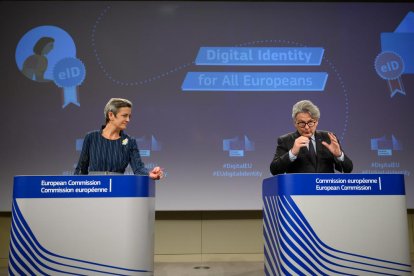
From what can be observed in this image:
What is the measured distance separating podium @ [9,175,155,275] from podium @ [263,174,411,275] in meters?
0.77

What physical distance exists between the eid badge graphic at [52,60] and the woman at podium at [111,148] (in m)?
1.67

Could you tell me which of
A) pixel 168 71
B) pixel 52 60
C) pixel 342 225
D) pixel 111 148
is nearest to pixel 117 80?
pixel 168 71

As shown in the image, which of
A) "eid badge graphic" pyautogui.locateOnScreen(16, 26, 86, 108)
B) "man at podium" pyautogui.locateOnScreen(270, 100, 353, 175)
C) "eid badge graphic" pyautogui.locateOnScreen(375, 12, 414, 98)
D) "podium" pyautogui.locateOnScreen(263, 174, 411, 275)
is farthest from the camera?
"eid badge graphic" pyautogui.locateOnScreen(375, 12, 414, 98)

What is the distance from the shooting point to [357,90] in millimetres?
4059

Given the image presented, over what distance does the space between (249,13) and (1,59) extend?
2704mm

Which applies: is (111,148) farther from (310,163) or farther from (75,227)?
(310,163)

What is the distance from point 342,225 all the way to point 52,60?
338cm

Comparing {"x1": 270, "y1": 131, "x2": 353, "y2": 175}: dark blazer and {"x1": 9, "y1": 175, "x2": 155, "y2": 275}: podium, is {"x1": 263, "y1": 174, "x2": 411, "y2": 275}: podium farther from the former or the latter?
{"x1": 9, "y1": 175, "x2": 155, "y2": 275}: podium

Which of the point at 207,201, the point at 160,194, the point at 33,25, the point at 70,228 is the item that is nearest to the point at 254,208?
the point at 207,201

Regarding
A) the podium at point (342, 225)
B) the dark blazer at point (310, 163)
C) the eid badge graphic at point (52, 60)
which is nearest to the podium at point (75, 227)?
the podium at point (342, 225)

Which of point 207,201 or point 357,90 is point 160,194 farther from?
point 357,90

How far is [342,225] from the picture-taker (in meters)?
1.85

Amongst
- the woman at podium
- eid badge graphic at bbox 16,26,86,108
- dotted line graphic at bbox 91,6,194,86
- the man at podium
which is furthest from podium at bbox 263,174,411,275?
eid badge graphic at bbox 16,26,86,108

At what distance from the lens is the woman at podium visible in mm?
2383
